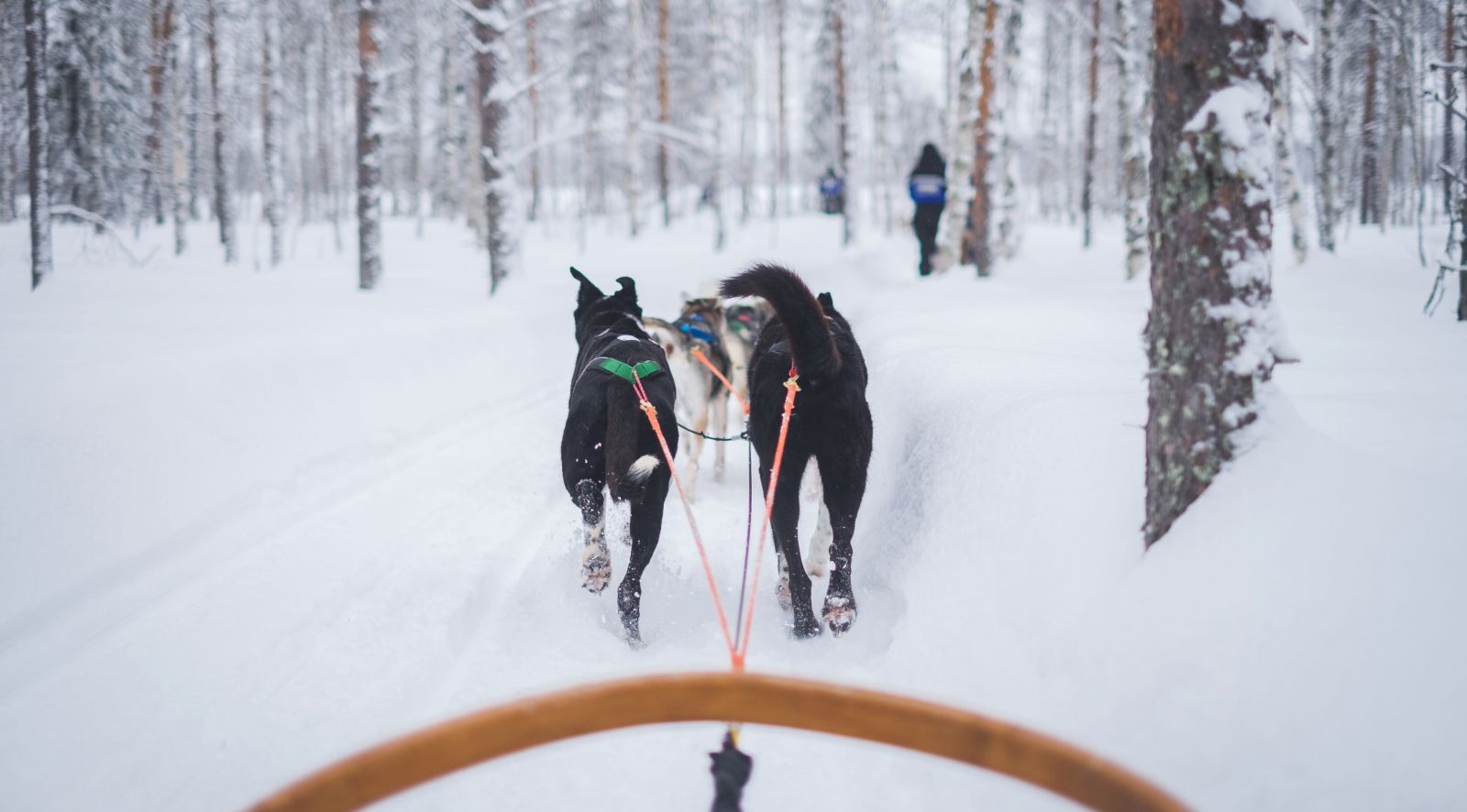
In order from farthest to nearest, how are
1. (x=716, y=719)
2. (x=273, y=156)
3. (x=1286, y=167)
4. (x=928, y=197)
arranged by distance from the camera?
(x=273, y=156) < (x=928, y=197) < (x=1286, y=167) < (x=716, y=719)

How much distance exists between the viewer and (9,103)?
52.0 ft

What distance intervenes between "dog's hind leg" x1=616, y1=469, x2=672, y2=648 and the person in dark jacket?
443 inches

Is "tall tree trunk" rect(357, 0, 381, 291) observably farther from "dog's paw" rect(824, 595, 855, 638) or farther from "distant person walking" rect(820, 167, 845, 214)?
"distant person walking" rect(820, 167, 845, 214)

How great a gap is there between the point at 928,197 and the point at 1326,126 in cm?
649

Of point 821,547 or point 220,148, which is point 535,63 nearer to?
point 220,148

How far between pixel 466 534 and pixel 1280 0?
14.2ft

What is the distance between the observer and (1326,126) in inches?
505

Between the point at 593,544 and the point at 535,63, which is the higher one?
the point at 535,63

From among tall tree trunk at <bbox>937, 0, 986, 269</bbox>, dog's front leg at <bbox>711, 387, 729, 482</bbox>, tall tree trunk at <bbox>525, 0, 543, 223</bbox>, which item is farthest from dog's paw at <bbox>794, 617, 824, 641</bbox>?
tall tree trunk at <bbox>525, 0, 543, 223</bbox>

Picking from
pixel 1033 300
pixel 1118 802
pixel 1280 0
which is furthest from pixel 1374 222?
pixel 1118 802

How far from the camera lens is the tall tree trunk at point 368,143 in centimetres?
1171

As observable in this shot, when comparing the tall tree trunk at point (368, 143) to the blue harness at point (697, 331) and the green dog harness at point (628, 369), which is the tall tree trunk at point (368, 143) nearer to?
the blue harness at point (697, 331)

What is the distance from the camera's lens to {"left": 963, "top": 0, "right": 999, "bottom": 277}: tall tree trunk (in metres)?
12.0

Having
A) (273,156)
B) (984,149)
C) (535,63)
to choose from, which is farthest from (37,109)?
(535,63)
